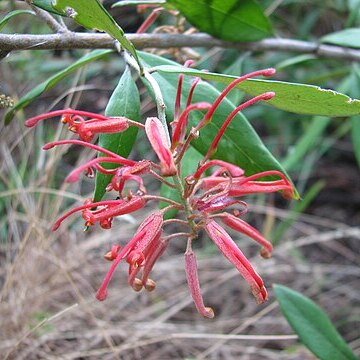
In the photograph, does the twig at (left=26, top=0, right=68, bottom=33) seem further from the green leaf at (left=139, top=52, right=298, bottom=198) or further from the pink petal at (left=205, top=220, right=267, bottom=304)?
the pink petal at (left=205, top=220, right=267, bottom=304)

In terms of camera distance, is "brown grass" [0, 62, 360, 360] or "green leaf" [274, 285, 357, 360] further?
"brown grass" [0, 62, 360, 360]

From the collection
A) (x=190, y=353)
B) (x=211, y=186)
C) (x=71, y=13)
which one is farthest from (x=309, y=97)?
(x=190, y=353)

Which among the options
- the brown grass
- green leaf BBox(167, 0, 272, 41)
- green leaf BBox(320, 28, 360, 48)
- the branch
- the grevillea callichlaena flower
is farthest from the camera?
the brown grass

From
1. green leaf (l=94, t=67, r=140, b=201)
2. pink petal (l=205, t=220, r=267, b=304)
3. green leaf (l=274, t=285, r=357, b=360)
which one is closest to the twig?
green leaf (l=94, t=67, r=140, b=201)

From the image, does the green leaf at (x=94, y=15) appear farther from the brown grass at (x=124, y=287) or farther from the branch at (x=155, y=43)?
the brown grass at (x=124, y=287)

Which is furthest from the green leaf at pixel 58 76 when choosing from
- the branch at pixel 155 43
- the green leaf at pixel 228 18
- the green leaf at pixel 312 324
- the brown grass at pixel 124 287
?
the green leaf at pixel 312 324

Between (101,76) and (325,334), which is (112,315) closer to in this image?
(325,334)
